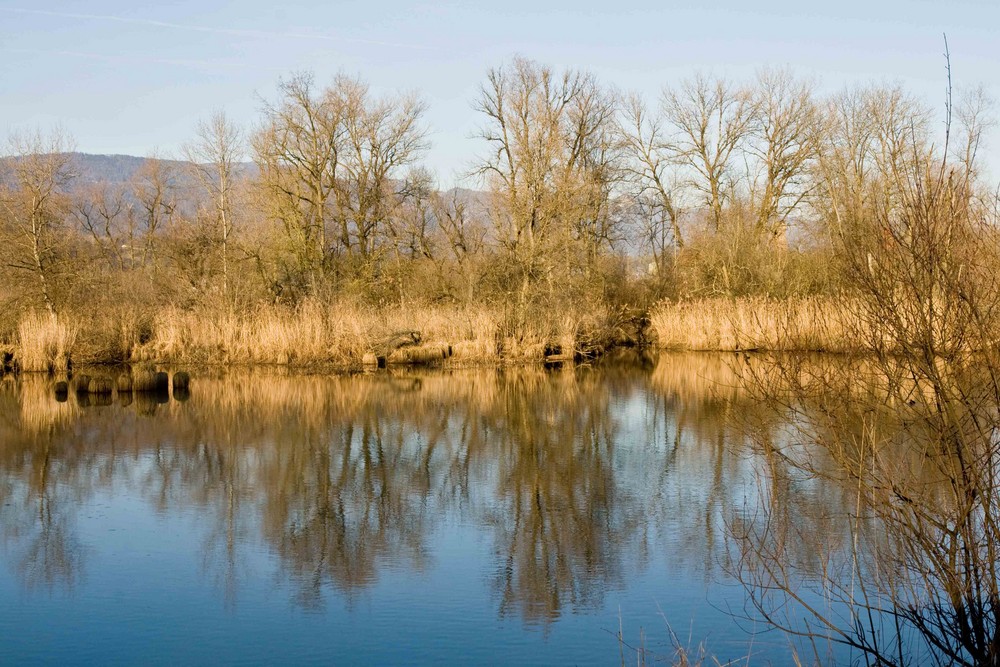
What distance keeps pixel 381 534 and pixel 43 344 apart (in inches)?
703

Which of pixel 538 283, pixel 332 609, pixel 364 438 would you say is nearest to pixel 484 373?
pixel 538 283

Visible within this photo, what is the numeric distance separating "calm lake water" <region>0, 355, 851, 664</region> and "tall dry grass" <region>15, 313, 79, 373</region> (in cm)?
839

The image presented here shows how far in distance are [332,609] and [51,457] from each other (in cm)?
710

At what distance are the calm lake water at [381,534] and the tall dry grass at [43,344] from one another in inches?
330

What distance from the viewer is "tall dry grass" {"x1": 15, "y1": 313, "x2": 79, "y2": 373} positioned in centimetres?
2288

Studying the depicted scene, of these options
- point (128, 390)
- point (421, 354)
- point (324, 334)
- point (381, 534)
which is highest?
point (324, 334)

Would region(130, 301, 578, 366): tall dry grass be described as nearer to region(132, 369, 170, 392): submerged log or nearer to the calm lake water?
region(132, 369, 170, 392): submerged log

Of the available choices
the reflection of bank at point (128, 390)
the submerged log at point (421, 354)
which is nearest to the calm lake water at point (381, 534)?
the reflection of bank at point (128, 390)

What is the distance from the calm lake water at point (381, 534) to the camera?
5.87 meters

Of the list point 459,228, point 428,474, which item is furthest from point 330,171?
point 428,474

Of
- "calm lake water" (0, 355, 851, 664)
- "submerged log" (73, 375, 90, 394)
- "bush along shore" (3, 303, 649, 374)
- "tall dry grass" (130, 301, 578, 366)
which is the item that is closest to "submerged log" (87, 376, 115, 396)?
"submerged log" (73, 375, 90, 394)

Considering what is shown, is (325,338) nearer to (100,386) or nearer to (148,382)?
(148,382)

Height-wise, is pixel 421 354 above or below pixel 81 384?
above

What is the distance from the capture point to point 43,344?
22.9m
